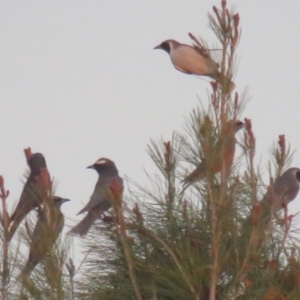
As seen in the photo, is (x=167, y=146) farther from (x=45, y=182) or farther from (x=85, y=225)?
(x=45, y=182)

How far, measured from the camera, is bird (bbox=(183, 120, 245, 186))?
433 centimetres

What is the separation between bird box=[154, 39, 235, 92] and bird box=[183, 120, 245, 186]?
30cm

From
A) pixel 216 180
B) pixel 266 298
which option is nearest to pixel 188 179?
pixel 216 180

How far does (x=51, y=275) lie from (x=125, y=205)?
1.70 ft

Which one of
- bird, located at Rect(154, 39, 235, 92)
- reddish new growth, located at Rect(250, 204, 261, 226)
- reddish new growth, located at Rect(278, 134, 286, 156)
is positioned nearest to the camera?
reddish new growth, located at Rect(250, 204, 261, 226)

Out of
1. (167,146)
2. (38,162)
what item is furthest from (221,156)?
(38,162)

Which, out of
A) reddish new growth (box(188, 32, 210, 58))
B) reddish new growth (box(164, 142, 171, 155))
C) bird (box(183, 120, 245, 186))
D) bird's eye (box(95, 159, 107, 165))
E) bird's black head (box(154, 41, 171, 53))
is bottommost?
bird (box(183, 120, 245, 186))

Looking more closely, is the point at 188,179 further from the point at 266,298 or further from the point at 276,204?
the point at 266,298

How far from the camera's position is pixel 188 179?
4609 millimetres

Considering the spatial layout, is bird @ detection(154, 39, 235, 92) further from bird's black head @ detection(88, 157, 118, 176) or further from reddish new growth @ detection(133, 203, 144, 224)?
bird's black head @ detection(88, 157, 118, 176)

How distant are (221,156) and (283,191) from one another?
73 cm

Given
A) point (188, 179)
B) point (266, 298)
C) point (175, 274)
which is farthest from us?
point (188, 179)

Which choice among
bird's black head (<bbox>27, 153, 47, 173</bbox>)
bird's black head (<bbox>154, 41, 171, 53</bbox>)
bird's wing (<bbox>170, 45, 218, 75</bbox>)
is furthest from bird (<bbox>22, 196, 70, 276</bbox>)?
bird's black head (<bbox>154, 41, 171, 53</bbox>)

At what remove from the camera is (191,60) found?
7.39 meters
